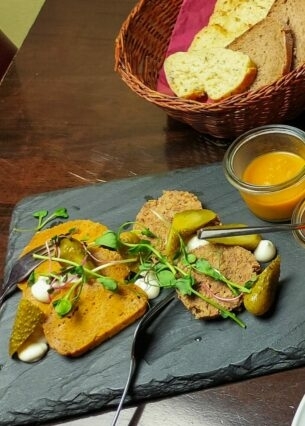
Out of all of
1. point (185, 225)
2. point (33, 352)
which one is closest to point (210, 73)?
point (185, 225)

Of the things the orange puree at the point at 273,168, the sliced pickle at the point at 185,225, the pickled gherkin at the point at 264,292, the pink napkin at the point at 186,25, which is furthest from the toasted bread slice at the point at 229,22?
the pickled gherkin at the point at 264,292

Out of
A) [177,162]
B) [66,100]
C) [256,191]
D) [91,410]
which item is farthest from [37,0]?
[91,410]

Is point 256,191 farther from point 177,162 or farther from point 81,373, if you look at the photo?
point 81,373

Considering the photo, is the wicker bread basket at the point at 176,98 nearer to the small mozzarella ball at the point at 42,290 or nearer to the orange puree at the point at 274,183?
the orange puree at the point at 274,183

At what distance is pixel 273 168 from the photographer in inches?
43.7

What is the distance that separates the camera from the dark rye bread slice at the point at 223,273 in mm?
976

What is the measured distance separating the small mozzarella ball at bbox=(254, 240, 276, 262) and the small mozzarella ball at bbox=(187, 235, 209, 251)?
0.08m

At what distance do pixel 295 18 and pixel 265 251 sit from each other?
0.47 metres

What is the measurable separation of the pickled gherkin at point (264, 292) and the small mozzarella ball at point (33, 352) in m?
0.32

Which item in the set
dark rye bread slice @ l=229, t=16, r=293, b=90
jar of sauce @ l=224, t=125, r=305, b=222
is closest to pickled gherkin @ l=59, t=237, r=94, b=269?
jar of sauce @ l=224, t=125, r=305, b=222

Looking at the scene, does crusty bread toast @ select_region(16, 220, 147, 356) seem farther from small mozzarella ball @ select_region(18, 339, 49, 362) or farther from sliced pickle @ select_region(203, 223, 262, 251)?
sliced pickle @ select_region(203, 223, 262, 251)

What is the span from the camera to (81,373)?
3.27 ft

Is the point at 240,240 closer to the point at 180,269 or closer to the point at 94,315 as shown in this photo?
the point at 180,269

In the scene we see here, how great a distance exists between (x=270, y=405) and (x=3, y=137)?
830 millimetres
